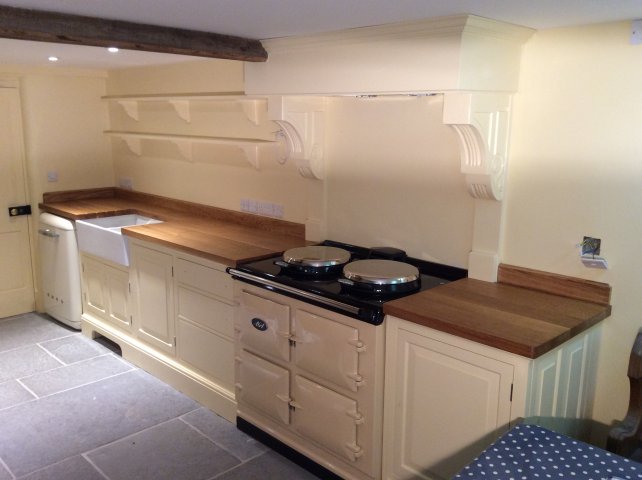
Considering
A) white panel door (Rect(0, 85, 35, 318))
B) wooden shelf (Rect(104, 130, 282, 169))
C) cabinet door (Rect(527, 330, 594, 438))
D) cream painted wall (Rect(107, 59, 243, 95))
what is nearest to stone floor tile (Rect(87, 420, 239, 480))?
cabinet door (Rect(527, 330, 594, 438))

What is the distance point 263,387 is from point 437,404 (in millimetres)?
969

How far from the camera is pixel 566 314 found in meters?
2.12

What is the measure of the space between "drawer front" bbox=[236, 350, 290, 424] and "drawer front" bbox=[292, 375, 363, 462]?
0.07m

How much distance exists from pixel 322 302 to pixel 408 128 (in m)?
0.92

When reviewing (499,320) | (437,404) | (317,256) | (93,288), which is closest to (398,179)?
(317,256)

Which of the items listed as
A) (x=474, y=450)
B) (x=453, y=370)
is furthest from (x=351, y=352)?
(x=474, y=450)

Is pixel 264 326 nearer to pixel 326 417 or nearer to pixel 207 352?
pixel 326 417

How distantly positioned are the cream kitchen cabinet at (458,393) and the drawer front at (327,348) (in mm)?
147

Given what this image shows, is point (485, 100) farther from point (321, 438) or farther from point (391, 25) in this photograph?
point (321, 438)

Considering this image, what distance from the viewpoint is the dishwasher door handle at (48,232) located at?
420 cm

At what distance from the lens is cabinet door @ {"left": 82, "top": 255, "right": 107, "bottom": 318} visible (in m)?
3.98

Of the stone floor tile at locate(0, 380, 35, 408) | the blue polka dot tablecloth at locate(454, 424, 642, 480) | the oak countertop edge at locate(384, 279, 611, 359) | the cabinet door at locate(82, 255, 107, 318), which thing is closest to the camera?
the blue polka dot tablecloth at locate(454, 424, 642, 480)

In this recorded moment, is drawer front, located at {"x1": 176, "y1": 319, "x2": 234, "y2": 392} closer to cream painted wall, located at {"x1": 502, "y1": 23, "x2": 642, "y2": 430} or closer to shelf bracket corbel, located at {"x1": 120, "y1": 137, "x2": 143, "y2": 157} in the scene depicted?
cream painted wall, located at {"x1": 502, "y1": 23, "x2": 642, "y2": 430}

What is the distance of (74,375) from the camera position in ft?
11.8
